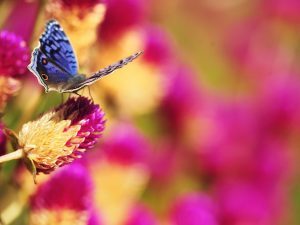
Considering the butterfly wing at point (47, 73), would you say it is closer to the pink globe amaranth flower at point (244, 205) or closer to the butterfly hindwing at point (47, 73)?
the butterfly hindwing at point (47, 73)

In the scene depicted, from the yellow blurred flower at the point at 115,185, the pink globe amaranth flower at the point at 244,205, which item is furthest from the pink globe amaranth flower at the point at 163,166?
the yellow blurred flower at the point at 115,185

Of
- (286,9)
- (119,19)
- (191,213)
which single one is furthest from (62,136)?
(286,9)

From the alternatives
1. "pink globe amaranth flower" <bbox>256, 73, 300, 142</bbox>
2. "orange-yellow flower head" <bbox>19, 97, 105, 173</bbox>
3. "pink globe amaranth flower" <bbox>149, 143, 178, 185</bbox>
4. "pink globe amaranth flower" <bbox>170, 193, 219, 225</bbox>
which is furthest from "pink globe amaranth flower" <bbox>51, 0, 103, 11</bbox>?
"pink globe amaranth flower" <bbox>256, 73, 300, 142</bbox>

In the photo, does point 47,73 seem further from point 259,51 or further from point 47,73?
point 259,51

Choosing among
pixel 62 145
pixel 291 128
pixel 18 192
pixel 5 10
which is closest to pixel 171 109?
pixel 291 128

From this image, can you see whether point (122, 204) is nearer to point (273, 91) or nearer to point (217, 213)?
point (217, 213)

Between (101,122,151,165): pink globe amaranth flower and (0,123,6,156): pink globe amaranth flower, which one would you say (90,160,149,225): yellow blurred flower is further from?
(0,123,6,156): pink globe amaranth flower
